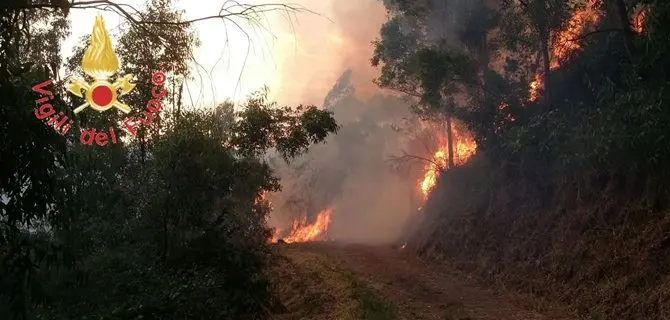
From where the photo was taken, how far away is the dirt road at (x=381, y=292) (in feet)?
46.1

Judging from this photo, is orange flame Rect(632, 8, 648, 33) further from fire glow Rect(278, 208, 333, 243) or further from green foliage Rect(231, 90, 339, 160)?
fire glow Rect(278, 208, 333, 243)

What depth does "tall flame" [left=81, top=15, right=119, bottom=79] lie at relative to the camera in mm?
6095

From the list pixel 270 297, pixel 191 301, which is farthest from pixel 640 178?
pixel 191 301

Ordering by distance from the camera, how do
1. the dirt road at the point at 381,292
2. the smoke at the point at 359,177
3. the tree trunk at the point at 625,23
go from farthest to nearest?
the smoke at the point at 359,177, the tree trunk at the point at 625,23, the dirt road at the point at 381,292

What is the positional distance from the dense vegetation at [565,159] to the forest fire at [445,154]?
3.69 m

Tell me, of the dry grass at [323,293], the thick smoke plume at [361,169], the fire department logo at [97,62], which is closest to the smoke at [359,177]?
the thick smoke plume at [361,169]

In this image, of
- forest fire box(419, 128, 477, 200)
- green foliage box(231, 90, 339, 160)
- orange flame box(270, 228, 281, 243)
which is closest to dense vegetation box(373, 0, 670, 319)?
forest fire box(419, 128, 477, 200)

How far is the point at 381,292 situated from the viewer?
1730 centimetres

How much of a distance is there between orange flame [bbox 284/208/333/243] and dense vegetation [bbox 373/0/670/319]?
30.9 metres

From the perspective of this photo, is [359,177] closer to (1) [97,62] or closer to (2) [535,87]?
(2) [535,87]

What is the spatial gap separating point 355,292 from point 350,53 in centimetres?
7568

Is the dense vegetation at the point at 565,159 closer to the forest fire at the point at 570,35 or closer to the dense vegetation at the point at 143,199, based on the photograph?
the forest fire at the point at 570,35

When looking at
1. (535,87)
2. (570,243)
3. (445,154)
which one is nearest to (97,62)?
(570,243)

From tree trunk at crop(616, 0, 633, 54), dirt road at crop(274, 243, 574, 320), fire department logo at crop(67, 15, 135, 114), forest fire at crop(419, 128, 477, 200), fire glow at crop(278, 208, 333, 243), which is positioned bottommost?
dirt road at crop(274, 243, 574, 320)
